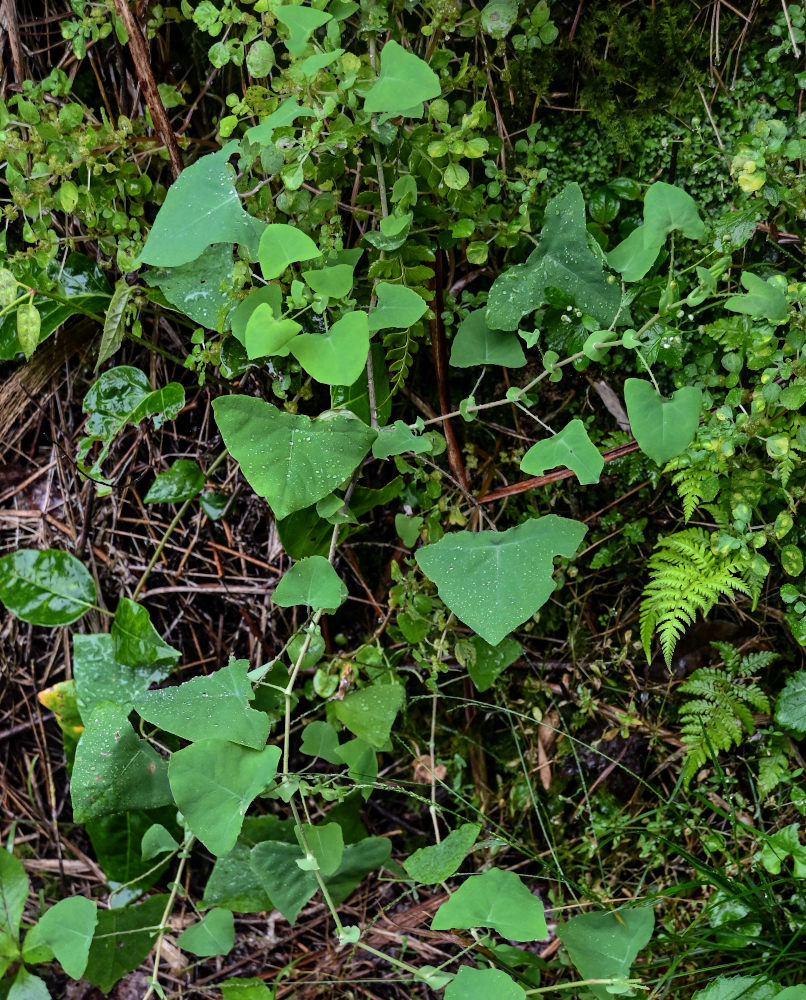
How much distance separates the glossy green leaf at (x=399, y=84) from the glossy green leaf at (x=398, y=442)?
0.52 m

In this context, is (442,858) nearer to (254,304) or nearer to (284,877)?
(284,877)

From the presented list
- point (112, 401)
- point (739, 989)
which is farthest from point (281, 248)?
point (739, 989)

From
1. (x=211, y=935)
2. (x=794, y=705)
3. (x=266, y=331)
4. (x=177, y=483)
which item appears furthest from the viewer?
(x=177, y=483)

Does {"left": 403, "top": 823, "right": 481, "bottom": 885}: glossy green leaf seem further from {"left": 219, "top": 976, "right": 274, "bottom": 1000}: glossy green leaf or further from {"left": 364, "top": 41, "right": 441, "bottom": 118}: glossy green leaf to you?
{"left": 364, "top": 41, "right": 441, "bottom": 118}: glossy green leaf

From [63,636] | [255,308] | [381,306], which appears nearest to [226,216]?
[255,308]

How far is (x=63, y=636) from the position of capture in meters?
2.06

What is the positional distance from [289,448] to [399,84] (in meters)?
0.60

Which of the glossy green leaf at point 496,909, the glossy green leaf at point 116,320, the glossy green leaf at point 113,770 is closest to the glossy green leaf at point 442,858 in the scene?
the glossy green leaf at point 496,909

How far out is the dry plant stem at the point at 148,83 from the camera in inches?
61.6

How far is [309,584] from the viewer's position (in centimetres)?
141

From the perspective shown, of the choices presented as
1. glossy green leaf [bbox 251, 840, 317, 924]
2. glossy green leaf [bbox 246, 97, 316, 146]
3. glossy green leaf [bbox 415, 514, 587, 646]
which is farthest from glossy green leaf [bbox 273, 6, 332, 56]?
glossy green leaf [bbox 251, 840, 317, 924]

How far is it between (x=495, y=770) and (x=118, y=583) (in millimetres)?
1099

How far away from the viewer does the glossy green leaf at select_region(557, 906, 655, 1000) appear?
→ 144 centimetres

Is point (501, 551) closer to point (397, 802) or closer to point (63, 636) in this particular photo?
point (397, 802)
